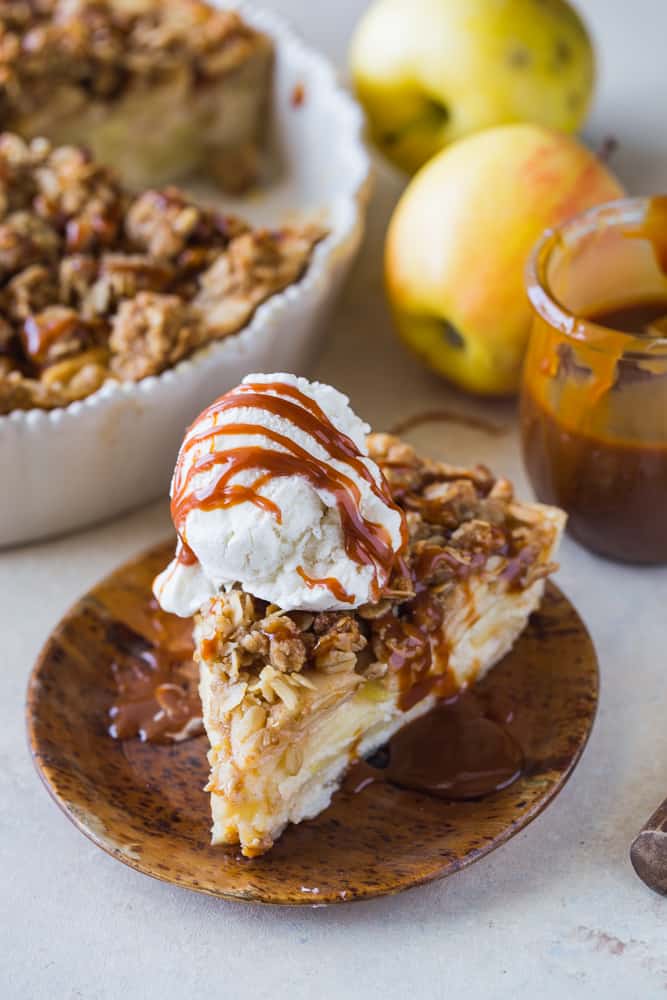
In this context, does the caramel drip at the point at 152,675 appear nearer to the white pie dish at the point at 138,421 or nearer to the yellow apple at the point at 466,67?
the white pie dish at the point at 138,421

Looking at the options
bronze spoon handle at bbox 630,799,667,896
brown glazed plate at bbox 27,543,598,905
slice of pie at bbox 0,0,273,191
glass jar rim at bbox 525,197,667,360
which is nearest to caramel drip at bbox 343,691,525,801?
brown glazed plate at bbox 27,543,598,905

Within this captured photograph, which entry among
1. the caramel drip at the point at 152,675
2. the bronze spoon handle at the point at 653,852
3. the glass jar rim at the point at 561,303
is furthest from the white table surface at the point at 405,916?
the glass jar rim at the point at 561,303

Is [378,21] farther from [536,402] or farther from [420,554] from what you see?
[420,554]

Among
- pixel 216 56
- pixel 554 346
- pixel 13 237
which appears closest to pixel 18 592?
pixel 13 237

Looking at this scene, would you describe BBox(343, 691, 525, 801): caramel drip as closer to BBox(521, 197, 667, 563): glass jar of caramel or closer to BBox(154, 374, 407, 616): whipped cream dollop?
BBox(154, 374, 407, 616): whipped cream dollop

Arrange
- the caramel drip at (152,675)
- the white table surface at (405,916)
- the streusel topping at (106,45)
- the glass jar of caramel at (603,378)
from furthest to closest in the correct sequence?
the streusel topping at (106,45)
the glass jar of caramel at (603,378)
the caramel drip at (152,675)
the white table surface at (405,916)
